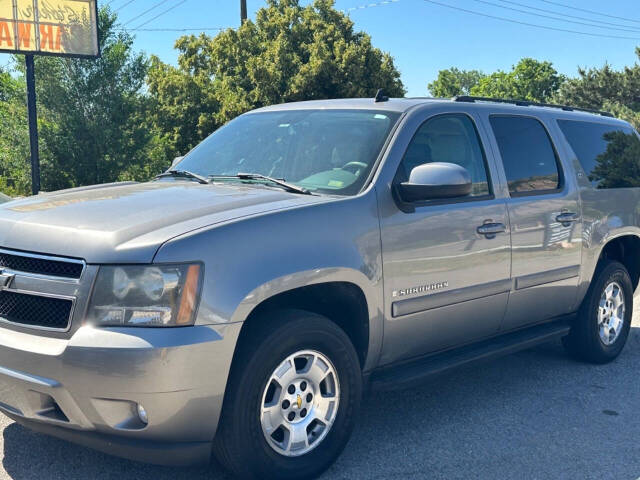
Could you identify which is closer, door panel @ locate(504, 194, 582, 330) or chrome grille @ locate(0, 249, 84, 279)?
chrome grille @ locate(0, 249, 84, 279)

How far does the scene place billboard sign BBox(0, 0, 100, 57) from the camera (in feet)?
55.6

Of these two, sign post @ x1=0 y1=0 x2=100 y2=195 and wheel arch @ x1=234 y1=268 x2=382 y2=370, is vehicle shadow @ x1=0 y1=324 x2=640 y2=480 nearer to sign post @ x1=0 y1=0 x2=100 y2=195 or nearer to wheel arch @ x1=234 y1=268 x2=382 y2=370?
wheel arch @ x1=234 y1=268 x2=382 y2=370

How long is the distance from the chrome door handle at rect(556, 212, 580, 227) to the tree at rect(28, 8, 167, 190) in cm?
2264

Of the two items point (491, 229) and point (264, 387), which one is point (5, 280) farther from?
point (491, 229)

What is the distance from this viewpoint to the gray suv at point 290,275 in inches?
119

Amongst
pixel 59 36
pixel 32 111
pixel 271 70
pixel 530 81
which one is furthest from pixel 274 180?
pixel 530 81

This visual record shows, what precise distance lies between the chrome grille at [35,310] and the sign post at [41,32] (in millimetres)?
14189

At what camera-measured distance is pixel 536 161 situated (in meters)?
5.05

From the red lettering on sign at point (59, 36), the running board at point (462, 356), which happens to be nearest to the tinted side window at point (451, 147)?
the running board at point (462, 356)

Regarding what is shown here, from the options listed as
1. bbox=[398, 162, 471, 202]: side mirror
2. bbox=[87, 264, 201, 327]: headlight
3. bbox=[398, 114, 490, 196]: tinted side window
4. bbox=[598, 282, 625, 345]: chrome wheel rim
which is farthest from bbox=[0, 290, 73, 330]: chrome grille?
bbox=[598, 282, 625, 345]: chrome wheel rim

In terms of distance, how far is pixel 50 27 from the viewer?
17500mm

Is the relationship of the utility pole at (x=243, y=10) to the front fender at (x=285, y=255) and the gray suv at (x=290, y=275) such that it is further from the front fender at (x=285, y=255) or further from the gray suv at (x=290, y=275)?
the front fender at (x=285, y=255)

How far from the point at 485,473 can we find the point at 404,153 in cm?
175

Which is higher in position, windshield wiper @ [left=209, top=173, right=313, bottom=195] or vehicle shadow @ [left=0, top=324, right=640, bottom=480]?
windshield wiper @ [left=209, top=173, right=313, bottom=195]
